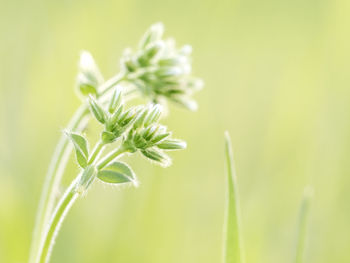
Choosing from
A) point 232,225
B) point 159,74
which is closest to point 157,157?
point 232,225

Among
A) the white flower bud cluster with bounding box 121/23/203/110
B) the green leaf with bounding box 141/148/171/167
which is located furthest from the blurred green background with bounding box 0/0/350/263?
the green leaf with bounding box 141/148/171/167

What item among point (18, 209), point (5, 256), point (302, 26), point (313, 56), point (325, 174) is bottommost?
point (5, 256)

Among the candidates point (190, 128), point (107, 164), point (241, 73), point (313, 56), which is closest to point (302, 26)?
point (241, 73)

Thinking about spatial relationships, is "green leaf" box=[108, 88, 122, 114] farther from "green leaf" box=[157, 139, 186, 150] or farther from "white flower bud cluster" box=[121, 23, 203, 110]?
"white flower bud cluster" box=[121, 23, 203, 110]

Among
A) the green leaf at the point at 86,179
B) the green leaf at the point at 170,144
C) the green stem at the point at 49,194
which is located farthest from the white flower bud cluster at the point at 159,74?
the green leaf at the point at 86,179

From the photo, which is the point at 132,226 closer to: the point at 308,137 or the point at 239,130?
the point at 308,137
